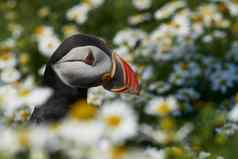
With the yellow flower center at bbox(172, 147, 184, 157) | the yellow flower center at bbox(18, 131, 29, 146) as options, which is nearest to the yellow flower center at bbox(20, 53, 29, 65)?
the yellow flower center at bbox(172, 147, 184, 157)

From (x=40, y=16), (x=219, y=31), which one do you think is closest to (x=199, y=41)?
(x=219, y=31)

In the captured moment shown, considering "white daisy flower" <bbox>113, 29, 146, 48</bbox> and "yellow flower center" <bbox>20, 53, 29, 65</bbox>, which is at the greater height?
"white daisy flower" <bbox>113, 29, 146, 48</bbox>

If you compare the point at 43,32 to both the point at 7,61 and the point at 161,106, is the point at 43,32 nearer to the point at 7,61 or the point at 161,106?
the point at 7,61

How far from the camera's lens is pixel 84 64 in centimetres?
286

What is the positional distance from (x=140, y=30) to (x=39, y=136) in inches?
129

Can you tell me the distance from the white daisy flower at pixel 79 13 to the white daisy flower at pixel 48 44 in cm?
43

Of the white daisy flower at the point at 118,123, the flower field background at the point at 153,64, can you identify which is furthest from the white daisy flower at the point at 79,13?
the white daisy flower at the point at 118,123

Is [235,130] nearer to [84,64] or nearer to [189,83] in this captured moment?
Answer: [84,64]

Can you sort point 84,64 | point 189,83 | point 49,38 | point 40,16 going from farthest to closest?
point 40,16
point 49,38
point 189,83
point 84,64

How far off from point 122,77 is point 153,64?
1.41 meters

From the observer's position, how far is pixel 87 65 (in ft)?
9.45

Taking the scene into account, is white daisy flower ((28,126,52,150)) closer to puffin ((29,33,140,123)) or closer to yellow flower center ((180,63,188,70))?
puffin ((29,33,140,123))

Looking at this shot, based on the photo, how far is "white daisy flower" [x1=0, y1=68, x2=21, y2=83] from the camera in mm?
3797

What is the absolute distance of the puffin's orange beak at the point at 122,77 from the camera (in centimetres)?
281
